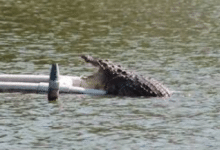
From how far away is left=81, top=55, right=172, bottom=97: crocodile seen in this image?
26.2 metres

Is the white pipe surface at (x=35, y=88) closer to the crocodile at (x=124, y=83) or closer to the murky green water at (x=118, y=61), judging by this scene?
the murky green water at (x=118, y=61)

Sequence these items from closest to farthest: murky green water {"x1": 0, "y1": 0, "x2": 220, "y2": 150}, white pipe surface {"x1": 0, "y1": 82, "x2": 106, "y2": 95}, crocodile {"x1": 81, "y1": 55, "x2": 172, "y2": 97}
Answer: murky green water {"x1": 0, "y1": 0, "x2": 220, "y2": 150} < crocodile {"x1": 81, "y1": 55, "x2": 172, "y2": 97} < white pipe surface {"x1": 0, "y1": 82, "x2": 106, "y2": 95}

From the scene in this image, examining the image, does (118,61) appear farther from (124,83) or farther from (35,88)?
(35,88)

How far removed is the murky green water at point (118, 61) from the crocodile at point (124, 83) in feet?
1.86

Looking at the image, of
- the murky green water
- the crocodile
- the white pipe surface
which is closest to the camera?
the murky green water

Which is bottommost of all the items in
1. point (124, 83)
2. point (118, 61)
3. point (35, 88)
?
point (35, 88)

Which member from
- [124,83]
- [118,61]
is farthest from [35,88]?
[118,61]

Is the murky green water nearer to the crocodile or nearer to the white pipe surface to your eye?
the white pipe surface

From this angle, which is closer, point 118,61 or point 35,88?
point 35,88

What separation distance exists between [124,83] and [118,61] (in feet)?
29.3

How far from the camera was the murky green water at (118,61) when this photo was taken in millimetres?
21016

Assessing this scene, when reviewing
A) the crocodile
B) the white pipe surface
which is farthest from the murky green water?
the crocodile

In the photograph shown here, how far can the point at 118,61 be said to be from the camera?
35438mm

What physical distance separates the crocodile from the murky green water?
568 mm
